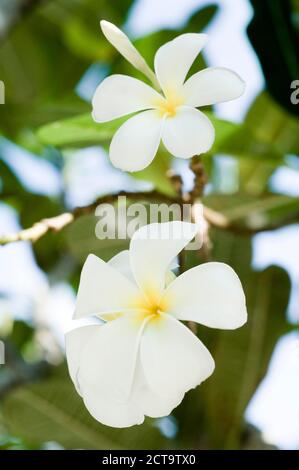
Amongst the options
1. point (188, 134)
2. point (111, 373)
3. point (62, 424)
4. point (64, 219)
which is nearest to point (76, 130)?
point (64, 219)

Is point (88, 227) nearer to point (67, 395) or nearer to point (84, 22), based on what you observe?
point (67, 395)

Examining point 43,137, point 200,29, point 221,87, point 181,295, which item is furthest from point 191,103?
point 200,29

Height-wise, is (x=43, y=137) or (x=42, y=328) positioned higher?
(x=43, y=137)

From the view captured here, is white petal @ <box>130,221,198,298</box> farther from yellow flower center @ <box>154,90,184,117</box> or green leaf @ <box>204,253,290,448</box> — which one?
green leaf @ <box>204,253,290,448</box>

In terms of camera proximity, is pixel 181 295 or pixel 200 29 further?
pixel 200 29

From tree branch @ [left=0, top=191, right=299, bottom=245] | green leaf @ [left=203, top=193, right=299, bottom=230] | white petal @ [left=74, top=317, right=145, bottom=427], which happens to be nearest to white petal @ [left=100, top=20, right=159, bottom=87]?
tree branch @ [left=0, top=191, right=299, bottom=245]

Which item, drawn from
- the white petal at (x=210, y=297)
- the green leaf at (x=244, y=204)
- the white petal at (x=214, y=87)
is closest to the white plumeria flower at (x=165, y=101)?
the white petal at (x=214, y=87)
